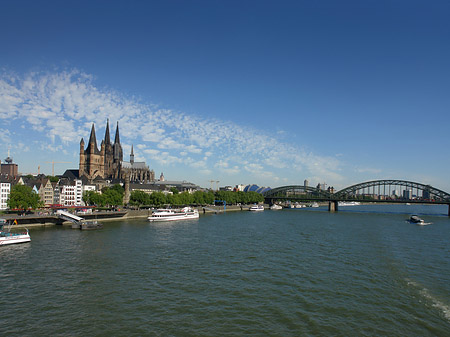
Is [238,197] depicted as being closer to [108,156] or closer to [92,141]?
[108,156]

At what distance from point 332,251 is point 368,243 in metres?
8.78

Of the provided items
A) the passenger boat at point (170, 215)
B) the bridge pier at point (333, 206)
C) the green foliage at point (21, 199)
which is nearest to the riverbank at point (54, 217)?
the green foliage at point (21, 199)

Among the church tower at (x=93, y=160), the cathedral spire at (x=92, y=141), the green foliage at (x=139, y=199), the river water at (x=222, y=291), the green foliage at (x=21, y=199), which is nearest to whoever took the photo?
the river water at (x=222, y=291)

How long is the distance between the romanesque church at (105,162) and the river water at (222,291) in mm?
105747

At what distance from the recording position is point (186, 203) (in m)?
113

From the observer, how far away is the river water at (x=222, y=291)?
52.9ft

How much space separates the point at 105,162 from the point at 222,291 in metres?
140

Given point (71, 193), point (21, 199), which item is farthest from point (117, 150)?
point (21, 199)

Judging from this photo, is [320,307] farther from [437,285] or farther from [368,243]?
[368,243]

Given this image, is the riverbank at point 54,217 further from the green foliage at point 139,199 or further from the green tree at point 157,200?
the green foliage at point 139,199

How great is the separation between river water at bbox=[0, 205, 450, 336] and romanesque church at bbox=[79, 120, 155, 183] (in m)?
106

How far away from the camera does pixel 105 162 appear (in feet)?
490

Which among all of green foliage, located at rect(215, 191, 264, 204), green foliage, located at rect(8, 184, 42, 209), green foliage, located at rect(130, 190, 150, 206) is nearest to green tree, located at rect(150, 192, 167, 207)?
green foliage, located at rect(130, 190, 150, 206)

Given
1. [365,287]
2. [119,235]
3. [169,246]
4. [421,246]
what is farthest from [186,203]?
[365,287]
